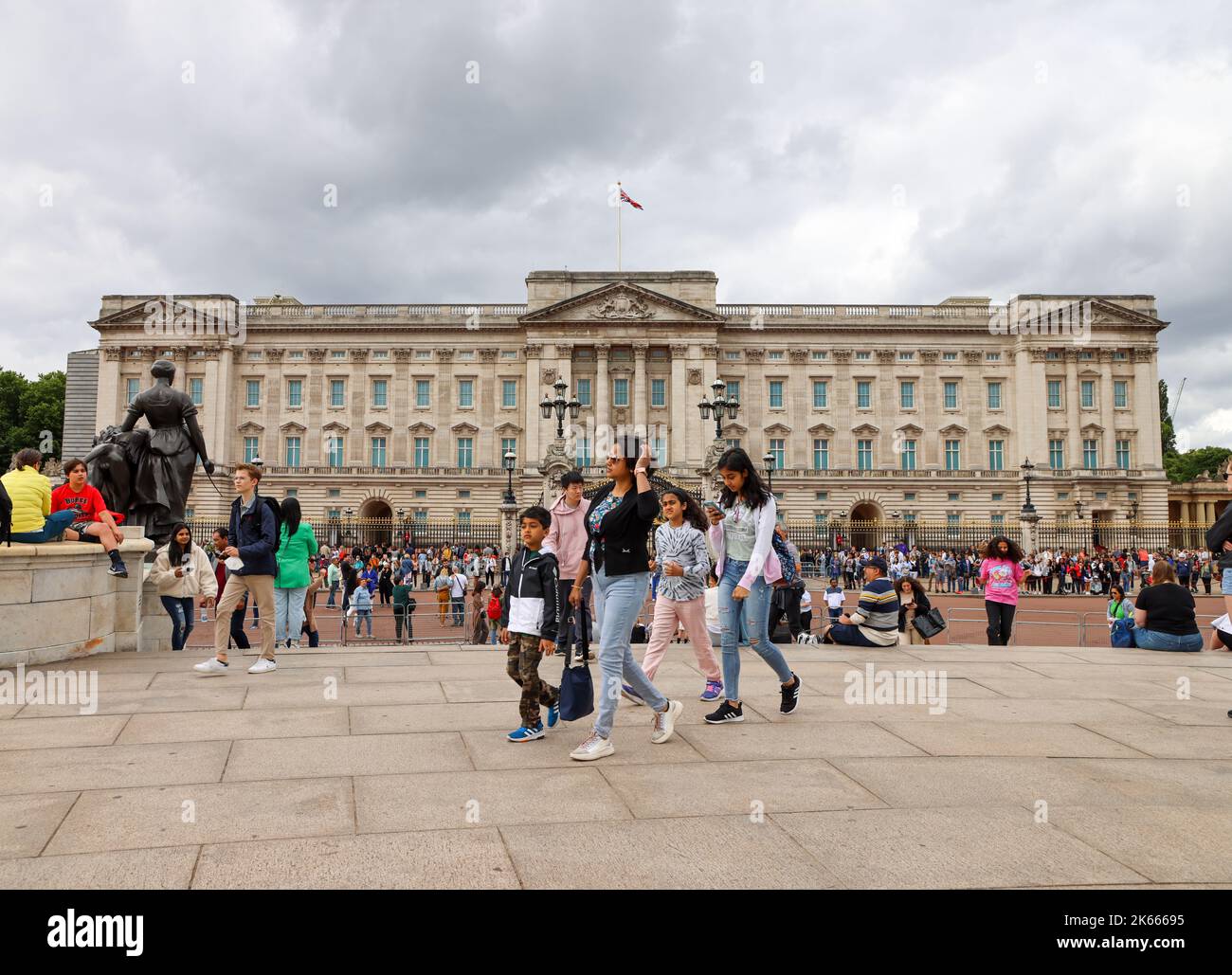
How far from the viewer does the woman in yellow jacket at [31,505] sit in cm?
861

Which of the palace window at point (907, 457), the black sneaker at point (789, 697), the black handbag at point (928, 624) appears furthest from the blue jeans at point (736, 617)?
the palace window at point (907, 457)

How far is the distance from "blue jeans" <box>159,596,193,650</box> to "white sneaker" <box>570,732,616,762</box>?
6.87 meters

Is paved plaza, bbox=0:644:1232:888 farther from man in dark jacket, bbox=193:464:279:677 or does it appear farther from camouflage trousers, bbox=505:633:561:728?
man in dark jacket, bbox=193:464:279:677

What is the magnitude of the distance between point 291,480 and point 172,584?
46.8 meters

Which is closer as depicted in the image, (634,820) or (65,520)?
(634,820)

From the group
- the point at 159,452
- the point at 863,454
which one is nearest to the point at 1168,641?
the point at 159,452

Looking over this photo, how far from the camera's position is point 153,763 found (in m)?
5.27

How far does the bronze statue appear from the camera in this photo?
38.1 feet

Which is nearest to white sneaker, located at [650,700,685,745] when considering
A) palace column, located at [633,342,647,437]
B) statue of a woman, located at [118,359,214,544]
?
statue of a woman, located at [118,359,214,544]

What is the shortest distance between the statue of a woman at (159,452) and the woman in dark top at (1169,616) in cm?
1278

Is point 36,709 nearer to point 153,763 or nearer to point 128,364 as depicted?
point 153,763

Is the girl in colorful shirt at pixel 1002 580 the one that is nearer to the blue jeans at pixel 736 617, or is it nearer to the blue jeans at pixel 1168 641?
the blue jeans at pixel 1168 641

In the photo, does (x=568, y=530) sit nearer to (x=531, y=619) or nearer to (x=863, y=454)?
(x=531, y=619)
